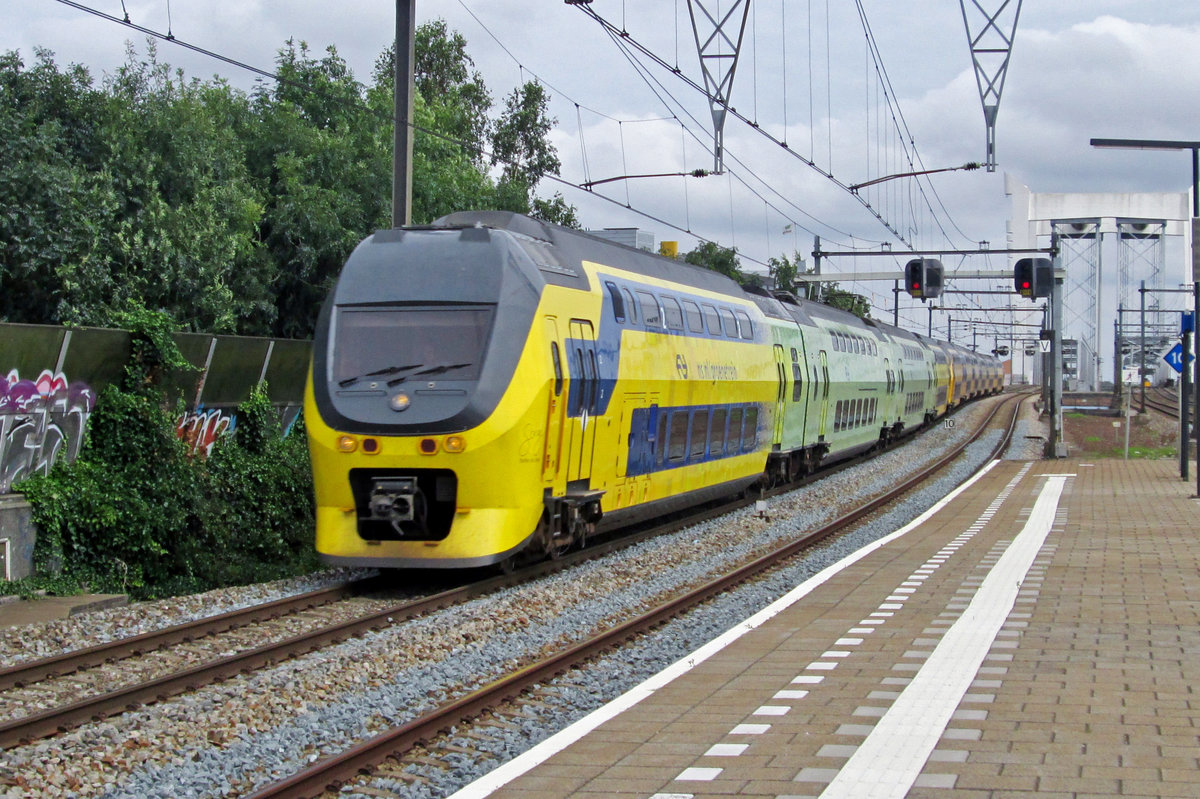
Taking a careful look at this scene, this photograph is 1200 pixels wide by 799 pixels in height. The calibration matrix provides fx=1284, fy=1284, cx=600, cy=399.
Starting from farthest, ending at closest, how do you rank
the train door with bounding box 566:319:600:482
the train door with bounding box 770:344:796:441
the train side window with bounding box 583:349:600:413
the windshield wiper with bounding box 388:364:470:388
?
1. the train door with bounding box 770:344:796:441
2. the train side window with bounding box 583:349:600:413
3. the train door with bounding box 566:319:600:482
4. the windshield wiper with bounding box 388:364:470:388

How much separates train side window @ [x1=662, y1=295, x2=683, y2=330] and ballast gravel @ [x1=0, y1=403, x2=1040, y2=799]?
10.3 ft

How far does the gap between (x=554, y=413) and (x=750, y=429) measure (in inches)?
348

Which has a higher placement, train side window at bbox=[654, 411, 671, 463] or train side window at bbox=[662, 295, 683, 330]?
train side window at bbox=[662, 295, 683, 330]

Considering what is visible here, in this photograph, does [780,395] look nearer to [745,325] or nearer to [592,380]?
[745,325]

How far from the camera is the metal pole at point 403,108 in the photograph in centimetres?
1688

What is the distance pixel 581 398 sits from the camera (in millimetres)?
14188

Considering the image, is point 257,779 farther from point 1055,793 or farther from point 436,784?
point 1055,793

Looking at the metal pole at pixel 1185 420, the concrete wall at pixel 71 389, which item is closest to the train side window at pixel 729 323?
the concrete wall at pixel 71 389

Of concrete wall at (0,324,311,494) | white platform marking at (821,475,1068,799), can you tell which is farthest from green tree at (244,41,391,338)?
white platform marking at (821,475,1068,799)

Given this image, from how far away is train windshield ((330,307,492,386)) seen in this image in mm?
12719

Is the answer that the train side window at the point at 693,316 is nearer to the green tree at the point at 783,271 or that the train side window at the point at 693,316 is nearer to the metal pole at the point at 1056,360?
the metal pole at the point at 1056,360

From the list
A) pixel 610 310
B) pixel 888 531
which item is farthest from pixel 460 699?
pixel 888 531

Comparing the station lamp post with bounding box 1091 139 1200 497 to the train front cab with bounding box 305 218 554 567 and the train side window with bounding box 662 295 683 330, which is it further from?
the train front cab with bounding box 305 218 554 567

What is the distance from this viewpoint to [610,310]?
15.2 m
